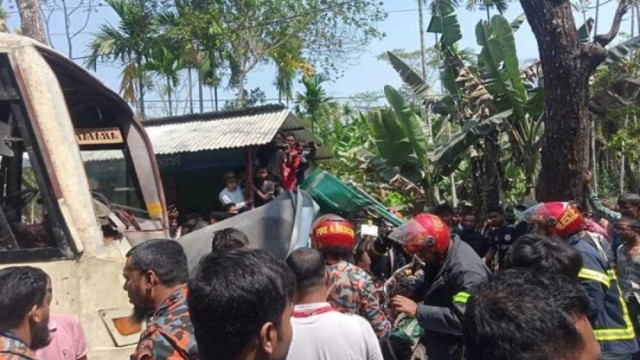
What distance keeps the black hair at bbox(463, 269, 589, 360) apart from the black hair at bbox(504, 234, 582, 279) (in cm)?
167

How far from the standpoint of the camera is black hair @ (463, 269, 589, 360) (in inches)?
60.3

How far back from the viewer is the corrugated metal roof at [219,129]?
10.0m

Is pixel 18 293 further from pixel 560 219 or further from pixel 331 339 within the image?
pixel 560 219

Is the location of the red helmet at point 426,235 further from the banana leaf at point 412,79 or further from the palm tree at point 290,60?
the palm tree at point 290,60

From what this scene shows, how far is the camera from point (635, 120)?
15.7 meters

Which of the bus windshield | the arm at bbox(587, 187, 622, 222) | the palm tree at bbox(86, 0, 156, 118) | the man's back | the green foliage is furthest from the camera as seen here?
the palm tree at bbox(86, 0, 156, 118)

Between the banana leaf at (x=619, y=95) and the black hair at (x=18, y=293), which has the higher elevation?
the banana leaf at (x=619, y=95)

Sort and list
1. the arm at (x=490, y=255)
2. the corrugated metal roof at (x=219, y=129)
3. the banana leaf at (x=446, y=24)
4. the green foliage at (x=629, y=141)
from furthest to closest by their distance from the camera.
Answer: the green foliage at (x=629, y=141), the banana leaf at (x=446, y=24), the corrugated metal roof at (x=219, y=129), the arm at (x=490, y=255)

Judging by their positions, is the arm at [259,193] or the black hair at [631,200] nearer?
the black hair at [631,200]

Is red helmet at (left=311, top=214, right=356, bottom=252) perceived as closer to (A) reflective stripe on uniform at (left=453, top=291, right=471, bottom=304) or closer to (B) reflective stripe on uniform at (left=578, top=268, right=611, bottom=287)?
(A) reflective stripe on uniform at (left=453, top=291, right=471, bottom=304)

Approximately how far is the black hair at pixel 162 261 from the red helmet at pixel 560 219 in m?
2.47

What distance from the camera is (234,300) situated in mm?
1793

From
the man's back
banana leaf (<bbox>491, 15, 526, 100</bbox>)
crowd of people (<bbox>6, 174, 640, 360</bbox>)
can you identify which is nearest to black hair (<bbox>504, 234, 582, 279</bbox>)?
crowd of people (<bbox>6, 174, 640, 360</bbox>)

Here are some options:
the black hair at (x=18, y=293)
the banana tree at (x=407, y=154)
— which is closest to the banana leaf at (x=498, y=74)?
the banana tree at (x=407, y=154)
